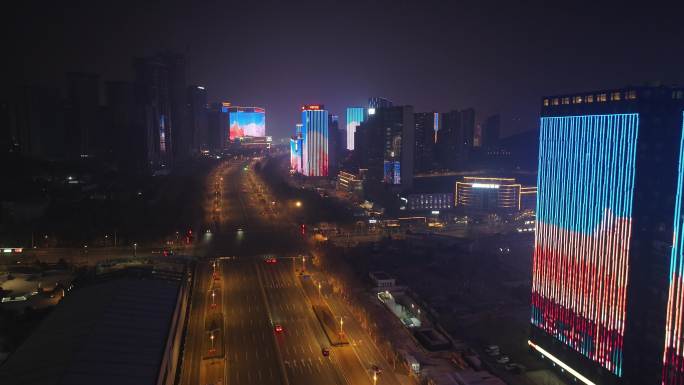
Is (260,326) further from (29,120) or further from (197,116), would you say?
(197,116)

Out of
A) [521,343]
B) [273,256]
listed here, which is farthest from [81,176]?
[521,343]

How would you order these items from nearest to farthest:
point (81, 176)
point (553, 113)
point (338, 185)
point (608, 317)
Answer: point (608, 317) → point (553, 113) → point (81, 176) → point (338, 185)

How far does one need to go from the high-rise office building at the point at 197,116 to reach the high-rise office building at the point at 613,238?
350 feet

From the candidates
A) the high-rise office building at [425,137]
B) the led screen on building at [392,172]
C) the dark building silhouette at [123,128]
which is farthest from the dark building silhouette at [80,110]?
the high-rise office building at [425,137]

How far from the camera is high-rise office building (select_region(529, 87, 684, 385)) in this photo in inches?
700

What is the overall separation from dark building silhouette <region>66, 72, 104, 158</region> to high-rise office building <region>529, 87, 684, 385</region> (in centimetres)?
7519

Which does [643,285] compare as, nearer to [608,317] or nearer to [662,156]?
[608,317]

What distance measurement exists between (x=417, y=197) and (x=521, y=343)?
3709 cm

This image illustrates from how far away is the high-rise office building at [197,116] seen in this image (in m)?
120

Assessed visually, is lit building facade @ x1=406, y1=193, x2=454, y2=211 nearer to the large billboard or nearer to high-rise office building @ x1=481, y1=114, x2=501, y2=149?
high-rise office building @ x1=481, y1=114, x2=501, y2=149

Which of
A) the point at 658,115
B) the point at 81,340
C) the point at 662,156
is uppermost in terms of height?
the point at 658,115

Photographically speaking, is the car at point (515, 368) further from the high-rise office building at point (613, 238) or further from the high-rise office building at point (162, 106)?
the high-rise office building at point (162, 106)

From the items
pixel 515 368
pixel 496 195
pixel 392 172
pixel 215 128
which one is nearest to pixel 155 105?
pixel 392 172

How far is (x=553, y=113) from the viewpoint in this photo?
75.2ft
